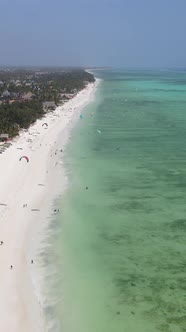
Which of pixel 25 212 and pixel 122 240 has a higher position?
pixel 25 212

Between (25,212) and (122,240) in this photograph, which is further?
(25,212)

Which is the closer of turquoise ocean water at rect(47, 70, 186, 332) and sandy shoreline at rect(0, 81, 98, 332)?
sandy shoreline at rect(0, 81, 98, 332)

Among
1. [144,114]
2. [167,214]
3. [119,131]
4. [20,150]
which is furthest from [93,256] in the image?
[144,114]

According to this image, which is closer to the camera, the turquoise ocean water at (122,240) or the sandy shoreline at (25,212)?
the sandy shoreline at (25,212)

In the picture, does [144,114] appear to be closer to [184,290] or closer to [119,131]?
[119,131]
